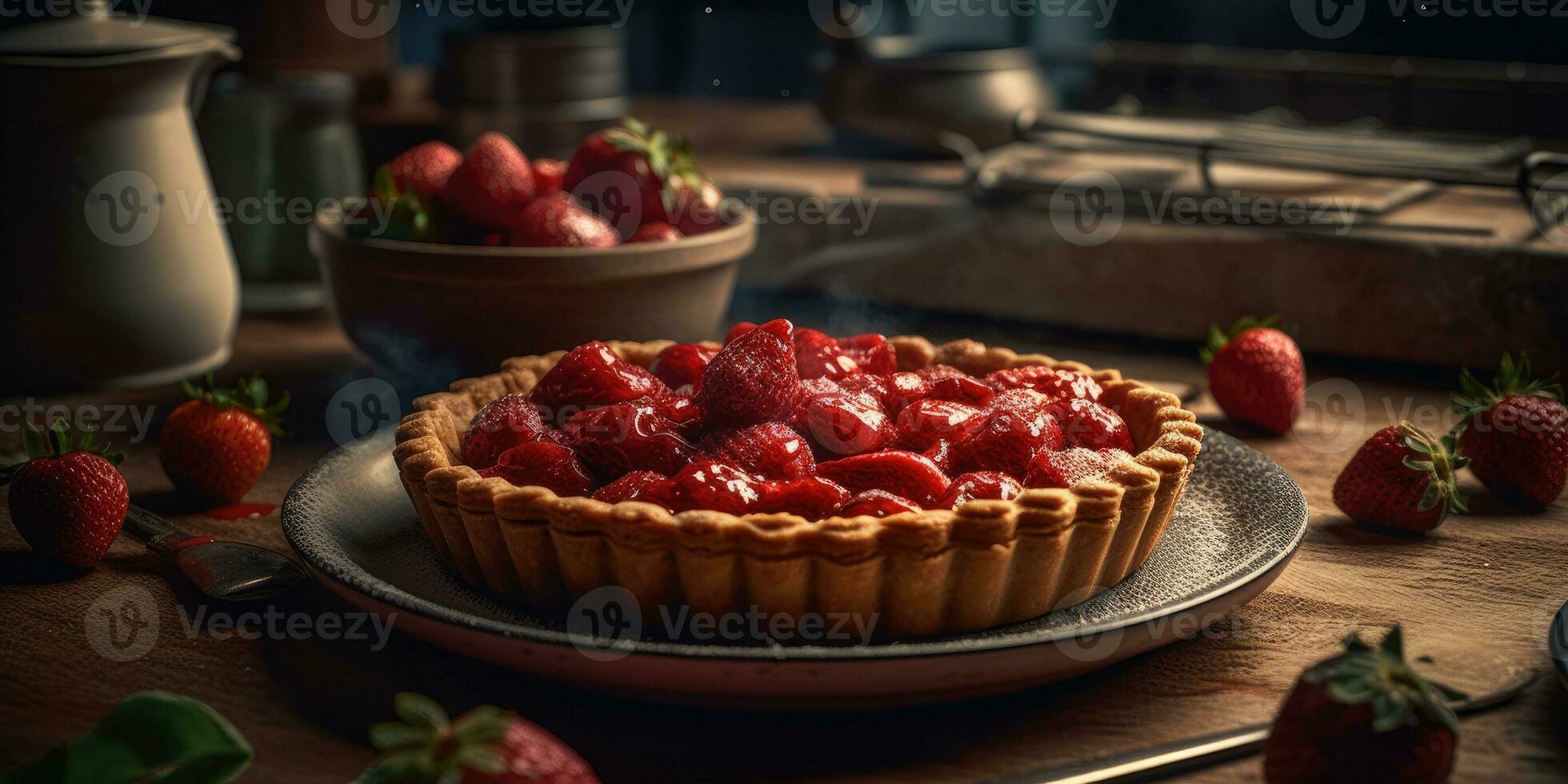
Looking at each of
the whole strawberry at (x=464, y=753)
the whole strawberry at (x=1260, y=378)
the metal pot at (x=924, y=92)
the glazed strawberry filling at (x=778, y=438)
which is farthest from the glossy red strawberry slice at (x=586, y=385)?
the metal pot at (x=924, y=92)

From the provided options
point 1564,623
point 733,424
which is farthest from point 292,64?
point 1564,623

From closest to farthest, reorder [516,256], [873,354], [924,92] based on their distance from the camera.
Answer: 1. [873,354]
2. [516,256]
3. [924,92]

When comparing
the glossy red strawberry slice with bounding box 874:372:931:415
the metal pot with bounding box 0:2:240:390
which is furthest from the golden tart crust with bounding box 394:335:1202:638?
the metal pot with bounding box 0:2:240:390

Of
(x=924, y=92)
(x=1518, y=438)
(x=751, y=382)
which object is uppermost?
(x=924, y=92)

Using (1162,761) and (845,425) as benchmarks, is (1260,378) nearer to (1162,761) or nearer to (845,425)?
(845,425)

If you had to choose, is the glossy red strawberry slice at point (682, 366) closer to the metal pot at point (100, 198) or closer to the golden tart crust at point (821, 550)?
the golden tart crust at point (821, 550)

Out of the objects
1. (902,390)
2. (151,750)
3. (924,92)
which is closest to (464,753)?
(151,750)

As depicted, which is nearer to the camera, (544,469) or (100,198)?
(544,469)
